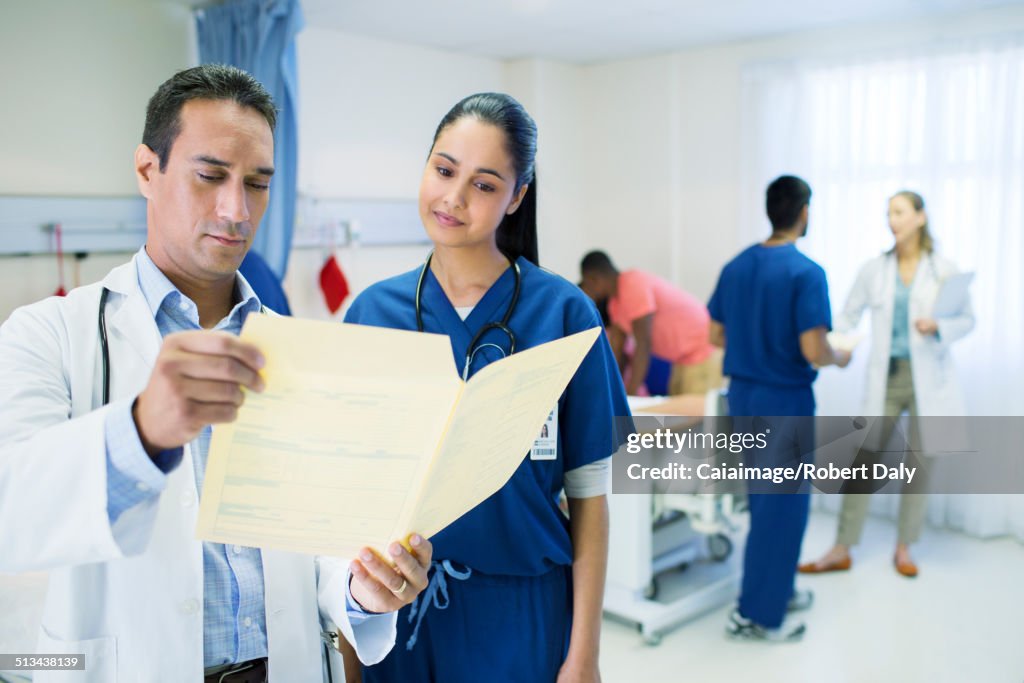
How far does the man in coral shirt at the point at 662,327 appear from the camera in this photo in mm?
3781

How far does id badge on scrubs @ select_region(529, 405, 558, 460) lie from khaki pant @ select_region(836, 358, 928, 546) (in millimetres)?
2464

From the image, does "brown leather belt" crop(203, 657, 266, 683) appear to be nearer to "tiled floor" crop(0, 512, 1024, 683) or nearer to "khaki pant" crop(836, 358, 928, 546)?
"tiled floor" crop(0, 512, 1024, 683)

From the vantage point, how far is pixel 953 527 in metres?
3.95

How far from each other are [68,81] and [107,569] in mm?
2690

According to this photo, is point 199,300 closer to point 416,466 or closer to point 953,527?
point 416,466

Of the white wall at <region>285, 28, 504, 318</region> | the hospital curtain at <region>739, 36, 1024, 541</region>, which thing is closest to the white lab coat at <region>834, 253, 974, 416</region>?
the hospital curtain at <region>739, 36, 1024, 541</region>

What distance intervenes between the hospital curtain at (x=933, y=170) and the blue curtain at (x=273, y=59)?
8.25ft

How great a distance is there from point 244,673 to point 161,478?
41cm

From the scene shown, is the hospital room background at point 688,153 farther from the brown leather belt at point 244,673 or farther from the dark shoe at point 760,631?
the brown leather belt at point 244,673

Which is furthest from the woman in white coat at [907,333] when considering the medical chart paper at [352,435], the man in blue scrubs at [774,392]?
the medical chart paper at [352,435]

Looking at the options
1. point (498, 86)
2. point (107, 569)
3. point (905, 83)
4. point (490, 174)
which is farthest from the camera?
point (498, 86)

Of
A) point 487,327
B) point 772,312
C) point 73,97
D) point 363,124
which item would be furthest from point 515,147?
point 363,124

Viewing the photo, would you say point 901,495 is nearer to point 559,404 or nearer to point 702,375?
point 702,375

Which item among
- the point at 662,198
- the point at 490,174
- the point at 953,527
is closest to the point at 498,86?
the point at 662,198
